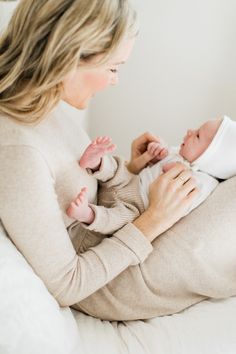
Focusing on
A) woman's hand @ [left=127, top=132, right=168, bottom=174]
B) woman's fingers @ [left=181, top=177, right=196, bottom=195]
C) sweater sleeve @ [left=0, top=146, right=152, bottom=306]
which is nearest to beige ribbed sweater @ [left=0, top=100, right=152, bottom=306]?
sweater sleeve @ [left=0, top=146, right=152, bottom=306]

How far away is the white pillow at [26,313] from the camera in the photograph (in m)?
0.87

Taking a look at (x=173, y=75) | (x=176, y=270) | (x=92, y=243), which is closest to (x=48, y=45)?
(x=92, y=243)

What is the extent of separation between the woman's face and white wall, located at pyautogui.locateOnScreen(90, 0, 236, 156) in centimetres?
111

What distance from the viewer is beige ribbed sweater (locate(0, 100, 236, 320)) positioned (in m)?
0.97

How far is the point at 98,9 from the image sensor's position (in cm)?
96

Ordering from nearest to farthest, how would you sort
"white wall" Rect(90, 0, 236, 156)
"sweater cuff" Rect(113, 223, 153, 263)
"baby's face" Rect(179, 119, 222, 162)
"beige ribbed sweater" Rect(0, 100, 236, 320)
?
"beige ribbed sweater" Rect(0, 100, 236, 320) → "sweater cuff" Rect(113, 223, 153, 263) → "baby's face" Rect(179, 119, 222, 162) → "white wall" Rect(90, 0, 236, 156)

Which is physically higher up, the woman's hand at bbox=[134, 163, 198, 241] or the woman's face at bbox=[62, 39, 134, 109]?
the woman's face at bbox=[62, 39, 134, 109]

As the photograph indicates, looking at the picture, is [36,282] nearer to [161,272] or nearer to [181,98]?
[161,272]

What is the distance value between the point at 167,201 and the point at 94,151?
0.77 ft

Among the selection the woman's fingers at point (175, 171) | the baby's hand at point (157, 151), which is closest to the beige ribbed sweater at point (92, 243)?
the woman's fingers at point (175, 171)

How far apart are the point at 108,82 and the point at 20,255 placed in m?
0.47

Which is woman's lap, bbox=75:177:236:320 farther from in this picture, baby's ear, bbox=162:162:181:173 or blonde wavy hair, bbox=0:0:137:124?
blonde wavy hair, bbox=0:0:137:124

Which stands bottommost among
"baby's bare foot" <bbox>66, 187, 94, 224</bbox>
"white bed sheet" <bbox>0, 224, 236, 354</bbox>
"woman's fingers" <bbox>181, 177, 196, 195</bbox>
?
"white bed sheet" <bbox>0, 224, 236, 354</bbox>

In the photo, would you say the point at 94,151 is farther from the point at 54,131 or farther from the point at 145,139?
the point at 145,139
